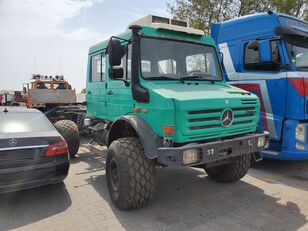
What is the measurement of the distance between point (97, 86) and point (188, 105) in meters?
2.78

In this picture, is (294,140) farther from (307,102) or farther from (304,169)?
(304,169)

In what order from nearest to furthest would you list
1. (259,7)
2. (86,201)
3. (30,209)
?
1. (30,209)
2. (86,201)
3. (259,7)

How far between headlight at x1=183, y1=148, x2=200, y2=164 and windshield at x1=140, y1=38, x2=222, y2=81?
1306 mm

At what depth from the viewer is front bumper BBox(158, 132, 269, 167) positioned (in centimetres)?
354

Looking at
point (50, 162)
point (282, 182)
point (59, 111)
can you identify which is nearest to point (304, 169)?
point (282, 182)

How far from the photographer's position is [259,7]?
14812 mm

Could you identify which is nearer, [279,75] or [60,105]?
[279,75]

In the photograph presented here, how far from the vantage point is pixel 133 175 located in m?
3.86

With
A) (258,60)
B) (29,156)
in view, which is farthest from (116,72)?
(258,60)

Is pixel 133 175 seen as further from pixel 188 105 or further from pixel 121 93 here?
pixel 121 93

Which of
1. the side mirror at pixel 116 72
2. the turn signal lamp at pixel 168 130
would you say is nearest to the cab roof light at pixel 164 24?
the side mirror at pixel 116 72

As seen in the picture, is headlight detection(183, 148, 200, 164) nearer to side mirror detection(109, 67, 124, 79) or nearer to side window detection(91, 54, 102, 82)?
side mirror detection(109, 67, 124, 79)

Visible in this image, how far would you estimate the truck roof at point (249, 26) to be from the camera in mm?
5754

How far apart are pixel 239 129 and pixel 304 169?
3.02 m
